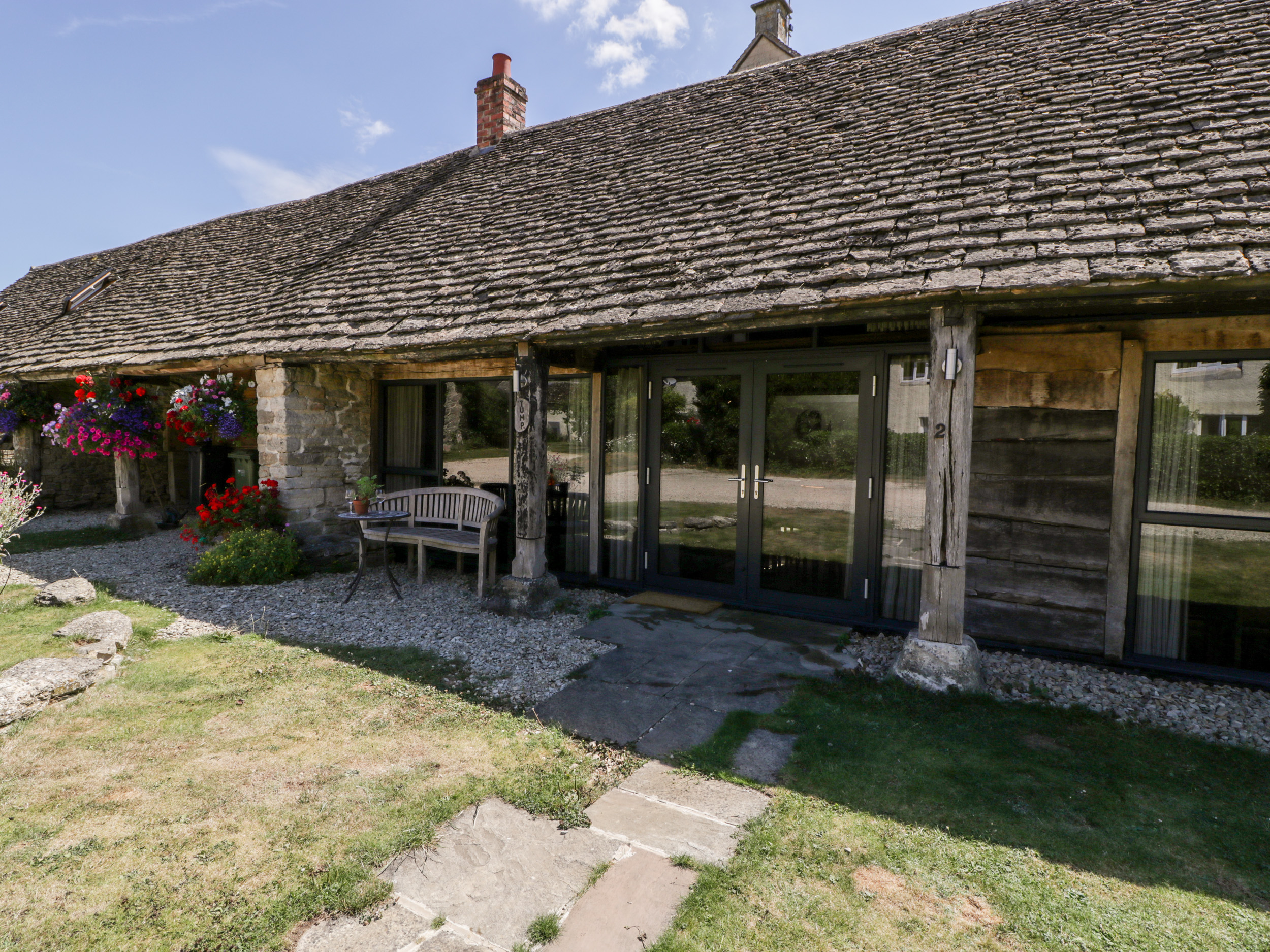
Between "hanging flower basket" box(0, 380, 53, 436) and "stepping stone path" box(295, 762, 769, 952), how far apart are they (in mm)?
12906

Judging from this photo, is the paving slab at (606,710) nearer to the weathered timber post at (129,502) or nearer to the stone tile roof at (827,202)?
the stone tile roof at (827,202)

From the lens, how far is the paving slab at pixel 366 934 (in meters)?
2.21

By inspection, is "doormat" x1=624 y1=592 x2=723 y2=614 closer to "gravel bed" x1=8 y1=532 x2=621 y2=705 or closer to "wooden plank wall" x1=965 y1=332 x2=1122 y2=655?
"gravel bed" x1=8 y1=532 x2=621 y2=705

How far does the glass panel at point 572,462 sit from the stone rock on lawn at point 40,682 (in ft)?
13.6

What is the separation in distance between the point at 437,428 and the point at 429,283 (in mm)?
1870

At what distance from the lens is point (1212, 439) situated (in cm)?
471

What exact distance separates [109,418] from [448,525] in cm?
599

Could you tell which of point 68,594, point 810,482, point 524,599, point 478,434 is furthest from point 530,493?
point 68,594

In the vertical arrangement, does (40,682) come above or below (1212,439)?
below

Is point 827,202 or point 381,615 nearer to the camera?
point 827,202

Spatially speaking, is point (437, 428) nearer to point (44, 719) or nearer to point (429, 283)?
point (429, 283)

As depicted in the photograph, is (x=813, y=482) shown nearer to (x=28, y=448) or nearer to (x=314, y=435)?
(x=314, y=435)

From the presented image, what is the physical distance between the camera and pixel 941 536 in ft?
14.3

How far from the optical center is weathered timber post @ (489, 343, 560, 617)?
598 cm
